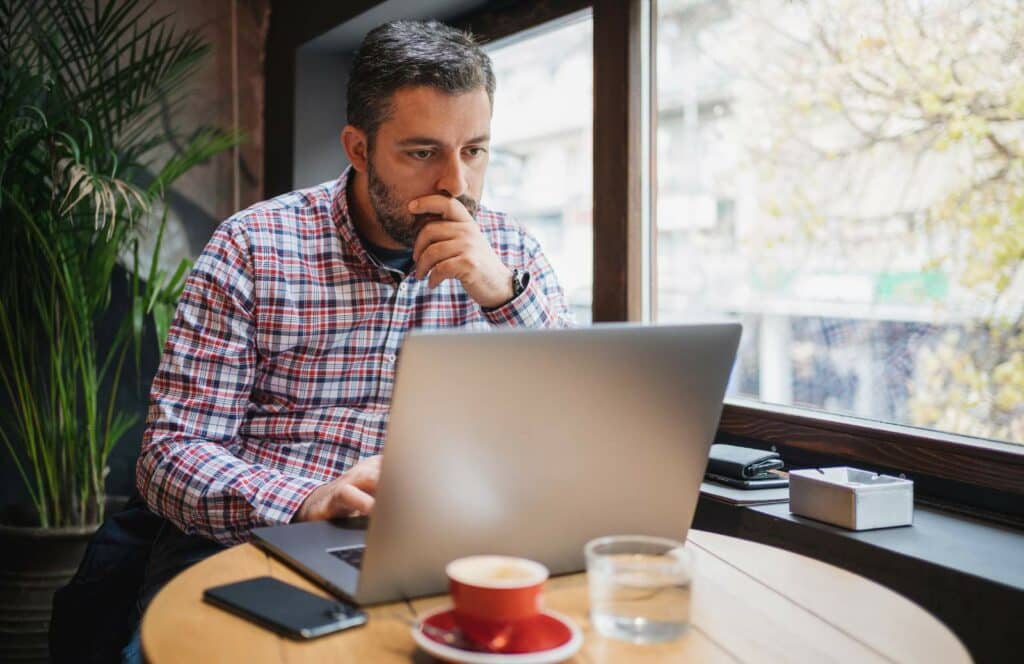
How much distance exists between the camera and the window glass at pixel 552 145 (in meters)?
2.64

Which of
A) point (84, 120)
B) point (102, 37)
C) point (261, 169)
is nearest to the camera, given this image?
point (84, 120)

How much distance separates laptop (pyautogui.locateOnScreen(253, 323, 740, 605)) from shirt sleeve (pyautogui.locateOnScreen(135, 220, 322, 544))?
41 centimetres

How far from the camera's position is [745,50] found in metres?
2.29

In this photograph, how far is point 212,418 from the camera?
5.16 ft

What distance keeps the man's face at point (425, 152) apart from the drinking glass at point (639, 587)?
0.93 metres

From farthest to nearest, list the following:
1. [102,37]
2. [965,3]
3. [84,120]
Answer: [102,37] < [84,120] < [965,3]

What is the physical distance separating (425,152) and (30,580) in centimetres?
169

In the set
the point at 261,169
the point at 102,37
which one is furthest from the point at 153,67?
the point at 261,169

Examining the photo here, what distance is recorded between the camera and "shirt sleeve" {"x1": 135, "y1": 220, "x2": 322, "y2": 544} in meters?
1.40

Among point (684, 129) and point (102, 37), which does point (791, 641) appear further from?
point (102, 37)

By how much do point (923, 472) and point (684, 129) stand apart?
1103 mm

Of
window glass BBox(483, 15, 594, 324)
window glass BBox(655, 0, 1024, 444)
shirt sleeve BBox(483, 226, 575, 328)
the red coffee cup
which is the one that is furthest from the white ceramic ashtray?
window glass BBox(483, 15, 594, 324)

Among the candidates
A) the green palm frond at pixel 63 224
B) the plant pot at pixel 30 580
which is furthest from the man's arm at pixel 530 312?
the plant pot at pixel 30 580

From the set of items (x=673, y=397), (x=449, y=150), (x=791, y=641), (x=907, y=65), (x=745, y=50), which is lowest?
(x=791, y=641)
